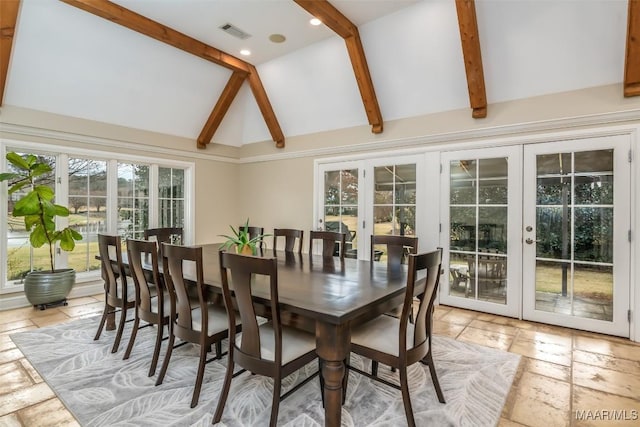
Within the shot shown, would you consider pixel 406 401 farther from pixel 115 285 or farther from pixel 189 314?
pixel 115 285

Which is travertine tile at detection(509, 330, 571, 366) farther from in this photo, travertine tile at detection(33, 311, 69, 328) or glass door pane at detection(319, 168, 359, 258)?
travertine tile at detection(33, 311, 69, 328)

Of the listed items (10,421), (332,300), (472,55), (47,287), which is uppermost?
(472,55)

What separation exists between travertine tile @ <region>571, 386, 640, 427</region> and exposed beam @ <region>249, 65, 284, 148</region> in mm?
4900

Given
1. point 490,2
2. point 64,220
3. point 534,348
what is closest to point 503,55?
point 490,2

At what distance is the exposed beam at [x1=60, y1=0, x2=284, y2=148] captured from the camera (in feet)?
11.0

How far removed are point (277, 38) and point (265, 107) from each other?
4.32 ft

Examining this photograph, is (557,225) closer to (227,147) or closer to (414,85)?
(414,85)

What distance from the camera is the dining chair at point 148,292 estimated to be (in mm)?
2416

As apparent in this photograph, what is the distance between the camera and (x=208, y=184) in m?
6.01

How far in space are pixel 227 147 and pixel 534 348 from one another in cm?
553

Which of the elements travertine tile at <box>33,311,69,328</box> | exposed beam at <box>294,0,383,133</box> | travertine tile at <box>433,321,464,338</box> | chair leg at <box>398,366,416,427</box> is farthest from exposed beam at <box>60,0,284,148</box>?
chair leg at <box>398,366,416,427</box>

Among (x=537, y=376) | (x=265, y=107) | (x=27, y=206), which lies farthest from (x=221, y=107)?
(x=537, y=376)

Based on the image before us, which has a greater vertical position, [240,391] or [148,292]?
[148,292]

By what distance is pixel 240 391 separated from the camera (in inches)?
87.9
